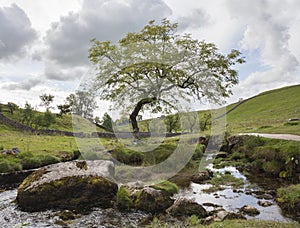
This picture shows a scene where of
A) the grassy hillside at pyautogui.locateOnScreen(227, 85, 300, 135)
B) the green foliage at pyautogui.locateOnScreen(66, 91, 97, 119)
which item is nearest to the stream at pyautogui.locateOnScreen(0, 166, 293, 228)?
the green foliage at pyautogui.locateOnScreen(66, 91, 97, 119)

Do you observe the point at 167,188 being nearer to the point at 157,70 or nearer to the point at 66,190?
the point at 66,190

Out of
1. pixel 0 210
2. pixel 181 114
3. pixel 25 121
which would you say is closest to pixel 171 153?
pixel 181 114

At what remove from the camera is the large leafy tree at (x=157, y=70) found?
19922mm

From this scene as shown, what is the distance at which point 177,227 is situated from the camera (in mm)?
9328

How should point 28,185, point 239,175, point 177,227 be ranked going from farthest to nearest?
point 239,175 < point 28,185 < point 177,227

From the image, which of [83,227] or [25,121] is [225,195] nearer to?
[83,227]

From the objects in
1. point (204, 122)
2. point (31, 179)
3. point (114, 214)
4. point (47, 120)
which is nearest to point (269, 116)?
point (204, 122)

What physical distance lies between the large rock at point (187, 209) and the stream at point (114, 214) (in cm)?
94

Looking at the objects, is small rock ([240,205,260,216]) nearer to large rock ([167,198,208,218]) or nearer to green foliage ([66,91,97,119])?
large rock ([167,198,208,218])

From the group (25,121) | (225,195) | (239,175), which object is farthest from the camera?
(25,121)

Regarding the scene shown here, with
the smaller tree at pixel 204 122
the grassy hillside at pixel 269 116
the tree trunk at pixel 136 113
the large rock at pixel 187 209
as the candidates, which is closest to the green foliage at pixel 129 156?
the tree trunk at pixel 136 113

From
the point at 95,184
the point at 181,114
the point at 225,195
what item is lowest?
the point at 225,195

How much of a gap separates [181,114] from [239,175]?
7272 mm

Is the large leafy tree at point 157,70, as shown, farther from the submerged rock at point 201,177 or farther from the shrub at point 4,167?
the shrub at point 4,167
